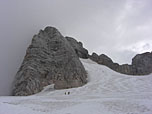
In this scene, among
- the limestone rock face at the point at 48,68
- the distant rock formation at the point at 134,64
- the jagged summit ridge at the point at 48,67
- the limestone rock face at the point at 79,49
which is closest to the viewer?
the limestone rock face at the point at 48,68

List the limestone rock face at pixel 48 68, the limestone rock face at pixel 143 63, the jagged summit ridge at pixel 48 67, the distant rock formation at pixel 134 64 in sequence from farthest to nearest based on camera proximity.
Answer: the limestone rock face at pixel 143 63 < the distant rock formation at pixel 134 64 < the jagged summit ridge at pixel 48 67 < the limestone rock face at pixel 48 68

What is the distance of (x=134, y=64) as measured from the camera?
62.2 m

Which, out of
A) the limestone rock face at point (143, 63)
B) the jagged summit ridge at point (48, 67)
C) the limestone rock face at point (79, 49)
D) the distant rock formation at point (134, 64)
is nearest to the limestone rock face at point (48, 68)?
the jagged summit ridge at point (48, 67)

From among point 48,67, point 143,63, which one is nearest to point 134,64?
point 143,63

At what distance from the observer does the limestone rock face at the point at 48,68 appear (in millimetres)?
32125

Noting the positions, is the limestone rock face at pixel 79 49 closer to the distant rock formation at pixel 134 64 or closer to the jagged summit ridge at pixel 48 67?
the distant rock formation at pixel 134 64

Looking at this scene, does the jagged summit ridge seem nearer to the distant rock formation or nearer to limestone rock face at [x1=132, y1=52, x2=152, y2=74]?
the distant rock formation

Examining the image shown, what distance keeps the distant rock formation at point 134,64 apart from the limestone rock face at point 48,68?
78.5ft

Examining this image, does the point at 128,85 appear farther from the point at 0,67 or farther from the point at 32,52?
the point at 0,67

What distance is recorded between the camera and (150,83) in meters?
28.3

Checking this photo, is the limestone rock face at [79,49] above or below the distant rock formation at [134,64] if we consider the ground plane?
above

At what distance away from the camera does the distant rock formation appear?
193 ft

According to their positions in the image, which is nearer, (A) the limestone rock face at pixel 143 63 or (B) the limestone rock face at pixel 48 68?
(B) the limestone rock face at pixel 48 68

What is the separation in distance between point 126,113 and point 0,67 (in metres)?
32.2
